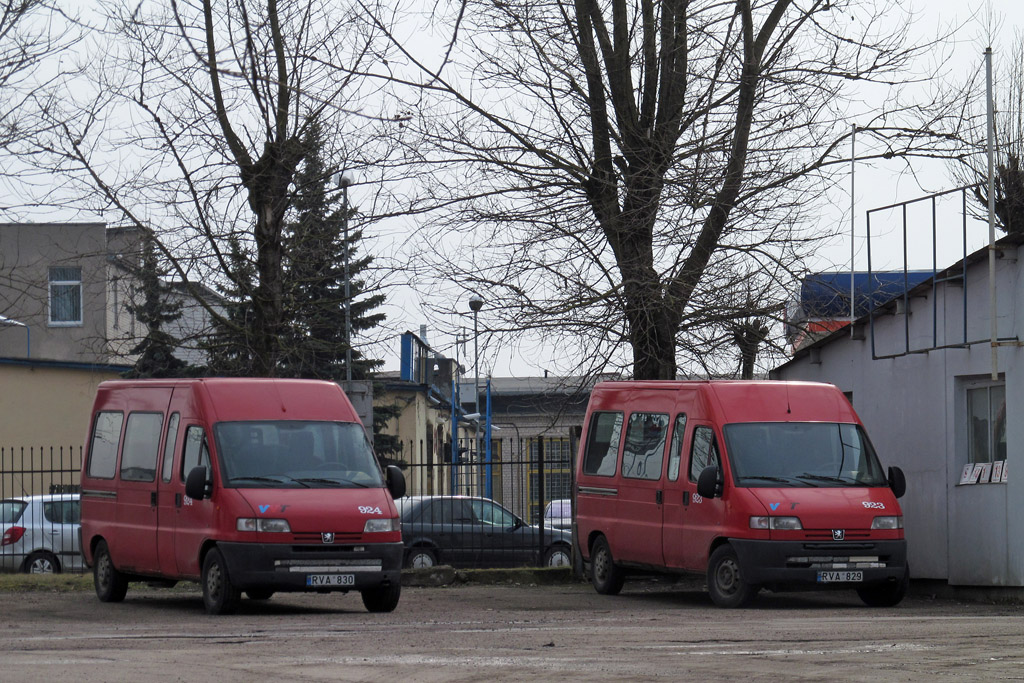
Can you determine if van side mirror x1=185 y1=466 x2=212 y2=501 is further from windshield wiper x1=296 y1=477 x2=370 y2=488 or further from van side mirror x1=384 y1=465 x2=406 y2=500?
van side mirror x1=384 y1=465 x2=406 y2=500

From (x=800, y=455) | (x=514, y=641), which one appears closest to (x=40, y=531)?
(x=800, y=455)

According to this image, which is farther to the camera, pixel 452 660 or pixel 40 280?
pixel 40 280

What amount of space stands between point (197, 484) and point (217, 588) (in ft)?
3.33

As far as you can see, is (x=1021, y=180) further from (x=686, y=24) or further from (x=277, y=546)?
(x=277, y=546)

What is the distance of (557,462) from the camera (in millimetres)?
20562

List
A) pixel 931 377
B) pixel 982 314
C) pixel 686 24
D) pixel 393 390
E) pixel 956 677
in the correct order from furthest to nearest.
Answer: pixel 393 390 < pixel 686 24 < pixel 931 377 < pixel 982 314 < pixel 956 677

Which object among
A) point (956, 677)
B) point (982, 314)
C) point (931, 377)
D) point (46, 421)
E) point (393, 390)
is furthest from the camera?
point (393, 390)

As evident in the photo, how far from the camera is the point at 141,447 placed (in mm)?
15766

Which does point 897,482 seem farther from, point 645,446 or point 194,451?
point 194,451

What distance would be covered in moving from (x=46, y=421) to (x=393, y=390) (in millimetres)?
13809

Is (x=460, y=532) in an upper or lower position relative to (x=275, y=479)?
lower

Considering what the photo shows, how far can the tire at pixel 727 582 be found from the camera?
14609mm

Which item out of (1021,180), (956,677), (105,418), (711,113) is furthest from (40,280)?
(956,677)

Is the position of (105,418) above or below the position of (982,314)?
below
